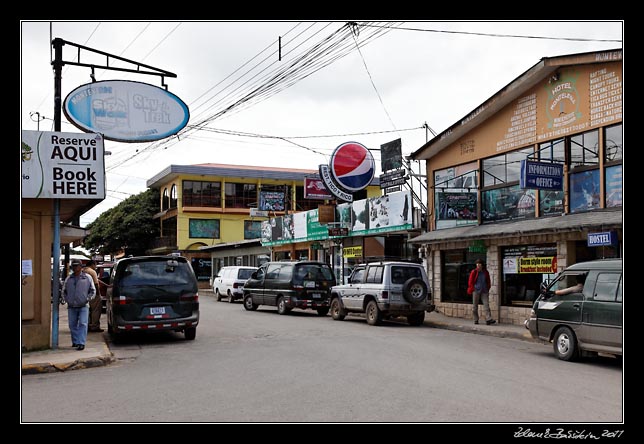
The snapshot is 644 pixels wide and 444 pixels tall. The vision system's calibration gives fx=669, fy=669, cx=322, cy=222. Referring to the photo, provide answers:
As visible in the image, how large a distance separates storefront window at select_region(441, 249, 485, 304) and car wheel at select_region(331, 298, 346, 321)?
4.34 m

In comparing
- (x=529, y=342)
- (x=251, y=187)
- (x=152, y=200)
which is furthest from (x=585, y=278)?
(x=152, y=200)

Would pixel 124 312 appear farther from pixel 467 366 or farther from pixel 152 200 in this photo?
pixel 152 200

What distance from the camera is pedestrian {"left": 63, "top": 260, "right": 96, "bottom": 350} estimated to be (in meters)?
13.2

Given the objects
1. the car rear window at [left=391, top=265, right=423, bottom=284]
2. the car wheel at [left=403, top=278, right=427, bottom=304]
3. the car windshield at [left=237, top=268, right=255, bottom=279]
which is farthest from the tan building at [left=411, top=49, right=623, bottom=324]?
the car windshield at [left=237, top=268, right=255, bottom=279]

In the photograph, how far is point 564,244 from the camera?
1842cm

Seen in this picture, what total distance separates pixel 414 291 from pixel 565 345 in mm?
7094

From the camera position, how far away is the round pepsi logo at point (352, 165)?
96.4ft

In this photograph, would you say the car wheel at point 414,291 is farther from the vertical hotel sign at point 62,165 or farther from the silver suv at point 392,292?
the vertical hotel sign at point 62,165

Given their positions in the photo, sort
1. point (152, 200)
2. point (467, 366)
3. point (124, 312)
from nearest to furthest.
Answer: point (467, 366) → point (124, 312) → point (152, 200)

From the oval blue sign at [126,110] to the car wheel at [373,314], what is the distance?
8.48m

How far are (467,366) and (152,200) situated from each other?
5763cm

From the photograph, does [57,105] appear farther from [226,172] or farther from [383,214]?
[226,172]

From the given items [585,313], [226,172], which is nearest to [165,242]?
[226,172]

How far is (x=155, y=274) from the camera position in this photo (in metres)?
15.2
